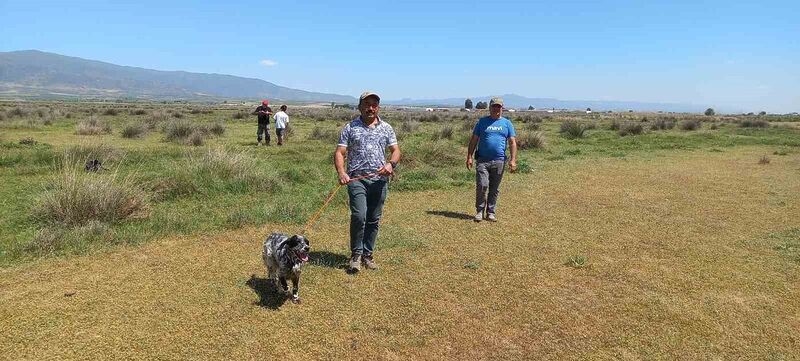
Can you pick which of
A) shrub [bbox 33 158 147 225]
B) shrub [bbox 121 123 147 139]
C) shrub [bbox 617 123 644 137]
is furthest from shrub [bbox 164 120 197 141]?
shrub [bbox 617 123 644 137]

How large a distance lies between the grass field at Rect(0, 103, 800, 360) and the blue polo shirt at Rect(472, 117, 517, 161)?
3.74 ft

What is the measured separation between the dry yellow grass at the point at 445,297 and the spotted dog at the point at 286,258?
0.25 meters

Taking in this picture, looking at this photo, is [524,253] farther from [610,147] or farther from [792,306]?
[610,147]

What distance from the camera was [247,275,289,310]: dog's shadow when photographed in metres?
4.86

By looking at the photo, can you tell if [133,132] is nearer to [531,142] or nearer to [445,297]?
[531,142]

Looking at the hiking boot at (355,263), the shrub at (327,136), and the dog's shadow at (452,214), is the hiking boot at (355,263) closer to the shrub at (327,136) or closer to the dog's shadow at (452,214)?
the dog's shadow at (452,214)

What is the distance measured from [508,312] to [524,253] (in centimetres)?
193

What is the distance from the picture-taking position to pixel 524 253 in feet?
21.7

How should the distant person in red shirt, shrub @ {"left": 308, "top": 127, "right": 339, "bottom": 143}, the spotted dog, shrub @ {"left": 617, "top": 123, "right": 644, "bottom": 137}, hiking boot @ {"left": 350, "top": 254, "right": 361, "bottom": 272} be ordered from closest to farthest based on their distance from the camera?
the spotted dog, hiking boot @ {"left": 350, "top": 254, "right": 361, "bottom": 272}, the distant person in red shirt, shrub @ {"left": 308, "top": 127, "right": 339, "bottom": 143}, shrub @ {"left": 617, "top": 123, "right": 644, "bottom": 137}

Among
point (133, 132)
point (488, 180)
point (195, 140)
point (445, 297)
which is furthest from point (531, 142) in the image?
point (133, 132)

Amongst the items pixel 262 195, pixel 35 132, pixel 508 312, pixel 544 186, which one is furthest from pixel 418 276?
pixel 35 132

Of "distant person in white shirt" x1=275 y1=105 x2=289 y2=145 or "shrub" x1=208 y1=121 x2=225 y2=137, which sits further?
"shrub" x1=208 y1=121 x2=225 y2=137

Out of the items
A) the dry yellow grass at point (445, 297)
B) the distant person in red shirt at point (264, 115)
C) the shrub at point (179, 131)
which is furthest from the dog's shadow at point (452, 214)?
the shrub at point (179, 131)

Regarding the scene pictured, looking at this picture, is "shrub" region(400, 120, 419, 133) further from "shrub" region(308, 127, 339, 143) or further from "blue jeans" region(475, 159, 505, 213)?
"blue jeans" region(475, 159, 505, 213)
